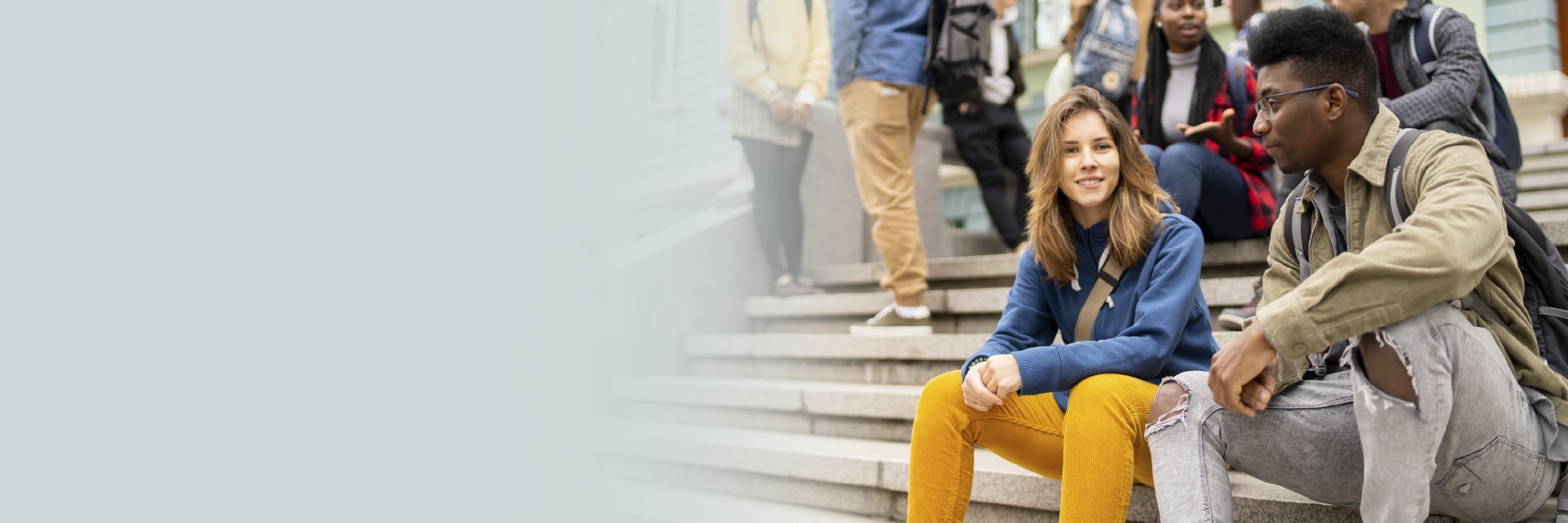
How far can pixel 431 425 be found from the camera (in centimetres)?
452

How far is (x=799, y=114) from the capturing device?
4684 mm

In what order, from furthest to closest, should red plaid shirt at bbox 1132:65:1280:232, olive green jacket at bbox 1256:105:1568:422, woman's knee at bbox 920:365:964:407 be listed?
red plaid shirt at bbox 1132:65:1280:232
woman's knee at bbox 920:365:964:407
olive green jacket at bbox 1256:105:1568:422

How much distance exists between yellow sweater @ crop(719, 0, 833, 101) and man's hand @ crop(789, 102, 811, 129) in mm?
73

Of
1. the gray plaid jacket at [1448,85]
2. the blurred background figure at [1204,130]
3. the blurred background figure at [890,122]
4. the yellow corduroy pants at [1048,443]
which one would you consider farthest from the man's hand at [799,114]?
the yellow corduroy pants at [1048,443]

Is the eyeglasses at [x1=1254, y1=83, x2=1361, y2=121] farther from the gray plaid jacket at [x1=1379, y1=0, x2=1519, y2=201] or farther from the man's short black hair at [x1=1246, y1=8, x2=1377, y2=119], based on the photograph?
the gray plaid jacket at [x1=1379, y1=0, x2=1519, y2=201]

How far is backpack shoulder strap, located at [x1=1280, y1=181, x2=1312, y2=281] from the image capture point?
5.69 ft

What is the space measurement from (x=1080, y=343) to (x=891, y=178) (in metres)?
2.19

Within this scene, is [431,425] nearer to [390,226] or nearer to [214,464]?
[390,226]

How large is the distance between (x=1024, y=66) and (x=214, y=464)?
26.3 feet

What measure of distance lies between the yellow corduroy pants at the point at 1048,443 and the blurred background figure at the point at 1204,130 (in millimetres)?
1486

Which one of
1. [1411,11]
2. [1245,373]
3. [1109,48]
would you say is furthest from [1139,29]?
[1245,373]

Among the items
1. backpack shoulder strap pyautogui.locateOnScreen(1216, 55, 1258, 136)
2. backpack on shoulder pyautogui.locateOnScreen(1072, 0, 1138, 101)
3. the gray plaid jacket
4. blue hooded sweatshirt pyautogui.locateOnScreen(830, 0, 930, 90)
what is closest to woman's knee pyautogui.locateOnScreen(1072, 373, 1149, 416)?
the gray plaid jacket

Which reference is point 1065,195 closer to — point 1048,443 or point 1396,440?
point 1048,443

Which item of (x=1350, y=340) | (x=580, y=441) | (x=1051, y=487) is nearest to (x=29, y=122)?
(x=580, y=441)
